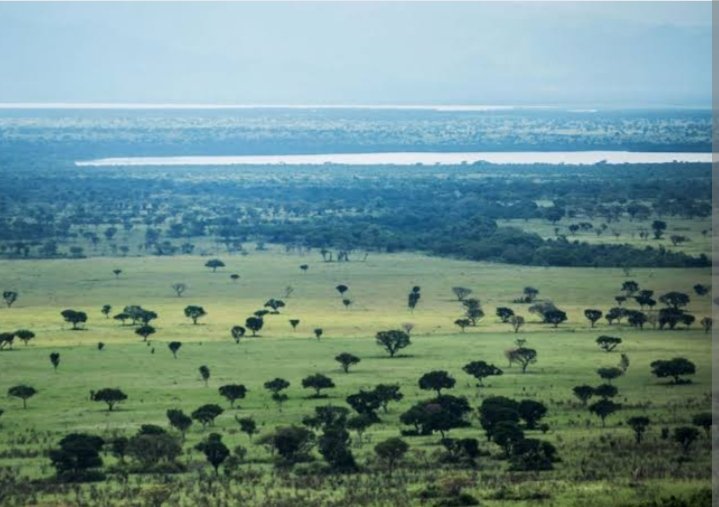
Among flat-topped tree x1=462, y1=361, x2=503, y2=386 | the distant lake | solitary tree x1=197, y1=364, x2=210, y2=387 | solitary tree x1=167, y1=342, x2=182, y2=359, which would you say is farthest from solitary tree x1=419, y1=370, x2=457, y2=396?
the distant lake

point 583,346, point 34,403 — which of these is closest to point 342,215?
point 583,346

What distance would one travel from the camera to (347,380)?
47.0m

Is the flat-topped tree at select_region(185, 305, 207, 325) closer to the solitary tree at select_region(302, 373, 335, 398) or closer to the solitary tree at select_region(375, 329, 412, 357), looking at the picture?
the solitary tree at select_region(375, 329, 412, 357)

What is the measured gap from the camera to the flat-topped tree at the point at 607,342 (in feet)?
172

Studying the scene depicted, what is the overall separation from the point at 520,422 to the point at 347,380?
8.68m

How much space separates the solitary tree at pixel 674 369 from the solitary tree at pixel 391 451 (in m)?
13.2

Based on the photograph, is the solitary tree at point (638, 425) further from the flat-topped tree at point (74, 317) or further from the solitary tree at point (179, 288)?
the solitary tree at point (179, 288)

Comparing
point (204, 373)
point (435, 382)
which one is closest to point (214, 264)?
point (204, 373)

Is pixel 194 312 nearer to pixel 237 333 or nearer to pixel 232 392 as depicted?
pixel 237 333

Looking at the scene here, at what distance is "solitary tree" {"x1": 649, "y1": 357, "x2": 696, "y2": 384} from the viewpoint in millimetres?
46406

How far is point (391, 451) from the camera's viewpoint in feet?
116

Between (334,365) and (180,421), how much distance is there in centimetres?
1165

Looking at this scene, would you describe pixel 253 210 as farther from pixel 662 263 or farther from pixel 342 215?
pixel 662 263

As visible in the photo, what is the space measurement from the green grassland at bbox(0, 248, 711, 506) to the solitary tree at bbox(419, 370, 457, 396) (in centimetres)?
56
